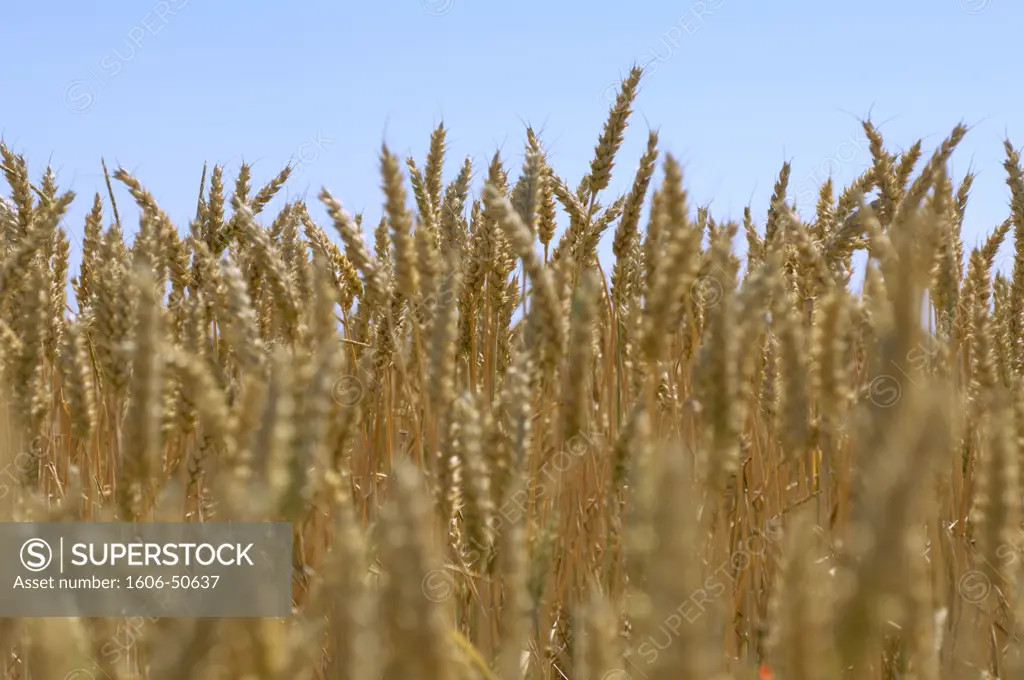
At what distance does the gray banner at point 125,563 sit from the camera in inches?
38.6

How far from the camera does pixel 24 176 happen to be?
9.04ft

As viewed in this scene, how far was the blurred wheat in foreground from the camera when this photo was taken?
0.69 meters

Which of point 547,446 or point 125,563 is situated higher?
point 547,446

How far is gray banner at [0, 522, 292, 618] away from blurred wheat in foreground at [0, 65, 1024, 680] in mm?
37

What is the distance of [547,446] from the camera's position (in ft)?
5.60

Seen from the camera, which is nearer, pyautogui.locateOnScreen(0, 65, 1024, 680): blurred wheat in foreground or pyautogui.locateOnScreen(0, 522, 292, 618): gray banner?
pyautogui.locateOnScreen(0, 65, 1024, 680): blurred wheat in foreground

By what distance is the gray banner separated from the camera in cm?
98

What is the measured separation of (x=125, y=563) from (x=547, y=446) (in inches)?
31.2

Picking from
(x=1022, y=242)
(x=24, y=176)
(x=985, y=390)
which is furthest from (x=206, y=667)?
(x=1022, y=242)

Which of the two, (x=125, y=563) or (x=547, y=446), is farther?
(x=547, y=446)

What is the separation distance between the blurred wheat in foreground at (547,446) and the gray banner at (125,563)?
0.04 m

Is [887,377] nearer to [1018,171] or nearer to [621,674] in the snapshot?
[621,674]

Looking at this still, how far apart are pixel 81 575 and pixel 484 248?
1.30m

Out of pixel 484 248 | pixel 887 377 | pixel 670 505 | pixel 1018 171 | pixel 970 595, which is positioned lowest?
pixel 970 595
